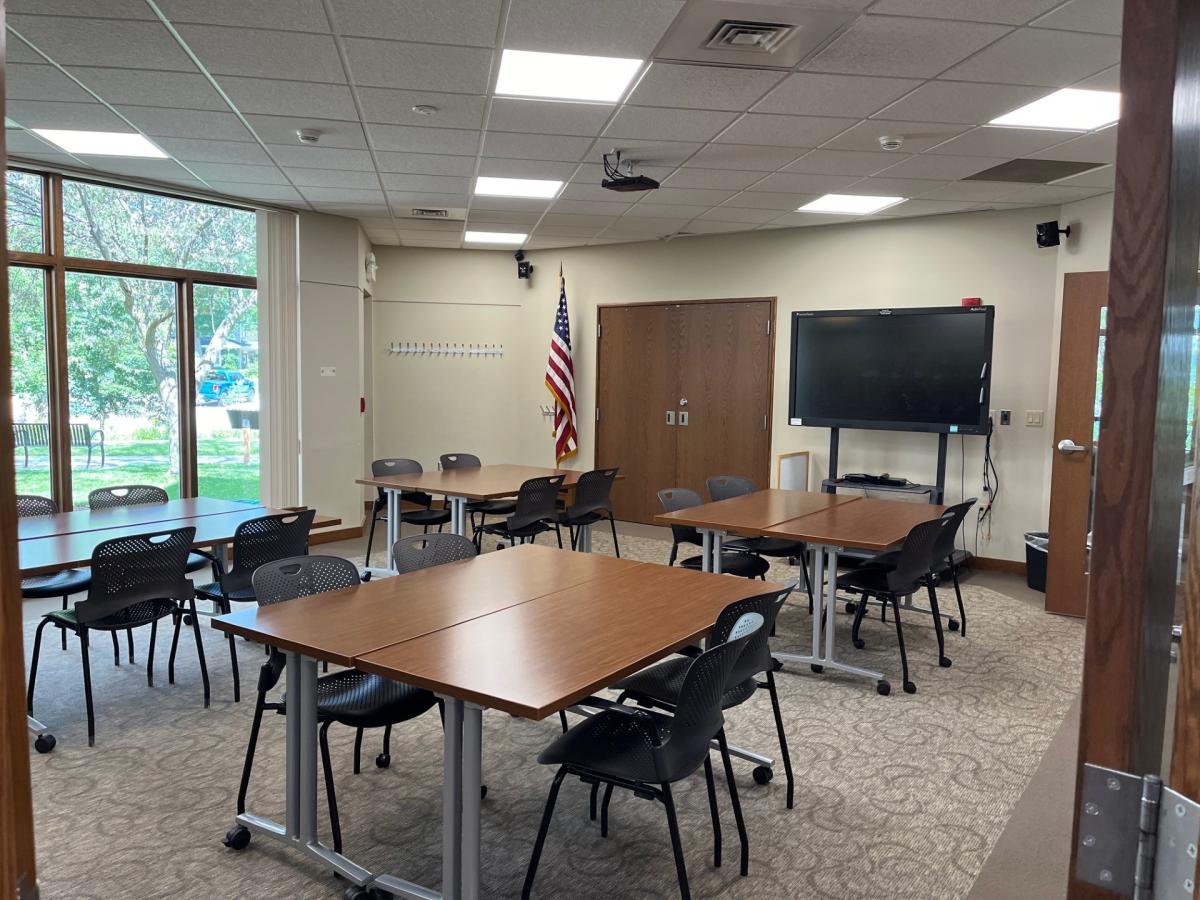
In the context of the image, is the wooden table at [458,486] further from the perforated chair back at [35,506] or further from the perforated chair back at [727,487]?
the perforated chair back at [35,506]

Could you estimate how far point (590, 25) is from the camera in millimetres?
3371

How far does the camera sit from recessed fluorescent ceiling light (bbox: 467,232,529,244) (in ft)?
27.0

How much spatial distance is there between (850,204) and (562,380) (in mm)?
3541

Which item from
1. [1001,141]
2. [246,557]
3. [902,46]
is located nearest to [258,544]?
[246,557]

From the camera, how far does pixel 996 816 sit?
296 centimetres

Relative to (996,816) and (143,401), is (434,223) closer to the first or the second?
(143,401)

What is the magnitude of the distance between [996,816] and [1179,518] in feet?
8.93

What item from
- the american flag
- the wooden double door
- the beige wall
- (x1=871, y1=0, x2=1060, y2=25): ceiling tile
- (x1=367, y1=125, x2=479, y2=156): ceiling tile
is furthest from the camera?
the american flag

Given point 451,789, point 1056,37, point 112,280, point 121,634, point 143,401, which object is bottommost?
point 121,634

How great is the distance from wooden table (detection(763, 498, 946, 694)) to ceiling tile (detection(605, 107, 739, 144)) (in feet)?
7.43

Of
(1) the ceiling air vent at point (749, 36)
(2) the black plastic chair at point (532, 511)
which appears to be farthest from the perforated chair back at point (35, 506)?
(1) the ceiling air vent at point (749, 36)

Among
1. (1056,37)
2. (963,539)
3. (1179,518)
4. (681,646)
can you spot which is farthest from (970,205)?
(1179,518)

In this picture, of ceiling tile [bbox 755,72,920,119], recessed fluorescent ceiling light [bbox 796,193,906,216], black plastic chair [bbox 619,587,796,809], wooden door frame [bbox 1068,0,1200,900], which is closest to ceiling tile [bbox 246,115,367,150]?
ceiling tile [bbox 755,72,920,119]

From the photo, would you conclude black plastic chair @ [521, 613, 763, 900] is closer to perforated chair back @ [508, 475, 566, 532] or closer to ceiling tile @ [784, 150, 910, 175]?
perforated chair back @ [508, 475, 566, 532]
